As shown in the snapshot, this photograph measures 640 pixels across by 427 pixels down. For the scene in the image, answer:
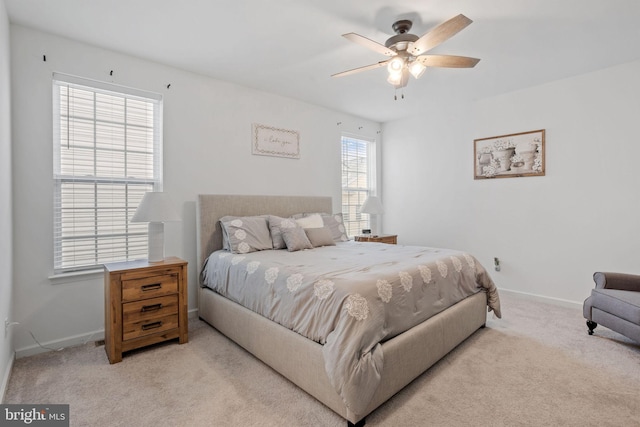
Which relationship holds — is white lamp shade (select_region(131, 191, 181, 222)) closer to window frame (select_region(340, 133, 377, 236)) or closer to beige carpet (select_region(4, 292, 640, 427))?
beige carpet (select_region(4, 292, 640, 427))

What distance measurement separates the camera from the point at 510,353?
2.44 meters

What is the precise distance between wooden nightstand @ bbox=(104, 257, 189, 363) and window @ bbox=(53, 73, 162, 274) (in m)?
0.44

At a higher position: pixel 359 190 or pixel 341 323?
pixel 359 190

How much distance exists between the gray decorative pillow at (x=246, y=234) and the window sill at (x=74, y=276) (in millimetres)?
1162

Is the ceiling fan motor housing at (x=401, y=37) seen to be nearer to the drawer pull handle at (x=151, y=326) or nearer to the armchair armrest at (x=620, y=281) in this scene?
the armchair armrest at (x=620, y=281)

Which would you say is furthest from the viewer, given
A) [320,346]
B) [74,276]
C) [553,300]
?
[553,300]

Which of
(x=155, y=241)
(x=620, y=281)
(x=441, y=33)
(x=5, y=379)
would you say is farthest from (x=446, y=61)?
(x=5, y=379)

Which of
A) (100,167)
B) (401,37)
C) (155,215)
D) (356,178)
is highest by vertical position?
(401,37)

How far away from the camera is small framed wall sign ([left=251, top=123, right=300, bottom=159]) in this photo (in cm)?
387

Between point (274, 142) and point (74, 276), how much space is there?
252 centimetres

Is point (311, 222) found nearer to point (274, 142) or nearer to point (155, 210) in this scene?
point (274, 142)

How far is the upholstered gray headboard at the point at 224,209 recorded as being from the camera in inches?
129

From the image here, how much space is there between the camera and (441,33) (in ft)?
6.95

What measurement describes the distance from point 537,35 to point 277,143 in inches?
113
